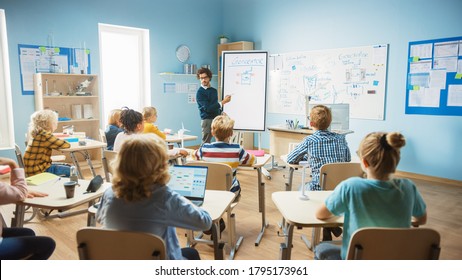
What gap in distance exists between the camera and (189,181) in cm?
213

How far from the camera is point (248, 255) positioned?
3.00 m

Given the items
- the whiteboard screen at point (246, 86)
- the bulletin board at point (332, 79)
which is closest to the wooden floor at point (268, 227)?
the whiteboard screen at point (246, 86)

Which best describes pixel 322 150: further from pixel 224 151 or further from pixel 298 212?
pixel 298 212

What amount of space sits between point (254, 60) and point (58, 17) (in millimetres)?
3187

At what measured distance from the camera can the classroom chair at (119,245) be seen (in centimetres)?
144

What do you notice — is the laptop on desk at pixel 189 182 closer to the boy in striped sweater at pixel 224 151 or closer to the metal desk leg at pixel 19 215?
the boy in striped sweater at pixel 224 151

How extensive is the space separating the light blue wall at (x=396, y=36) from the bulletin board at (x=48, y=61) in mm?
3660

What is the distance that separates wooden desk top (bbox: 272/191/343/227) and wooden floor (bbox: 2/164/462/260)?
0.91 meters

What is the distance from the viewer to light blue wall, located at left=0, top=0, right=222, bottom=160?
18.6 ft

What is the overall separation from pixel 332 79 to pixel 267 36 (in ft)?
5.91

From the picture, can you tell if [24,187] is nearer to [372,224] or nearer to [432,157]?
[372,224]

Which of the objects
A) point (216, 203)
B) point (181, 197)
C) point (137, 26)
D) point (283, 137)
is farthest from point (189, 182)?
point (137, 26)

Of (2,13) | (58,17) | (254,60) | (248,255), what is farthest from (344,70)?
(2,13)

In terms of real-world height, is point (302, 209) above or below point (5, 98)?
below
